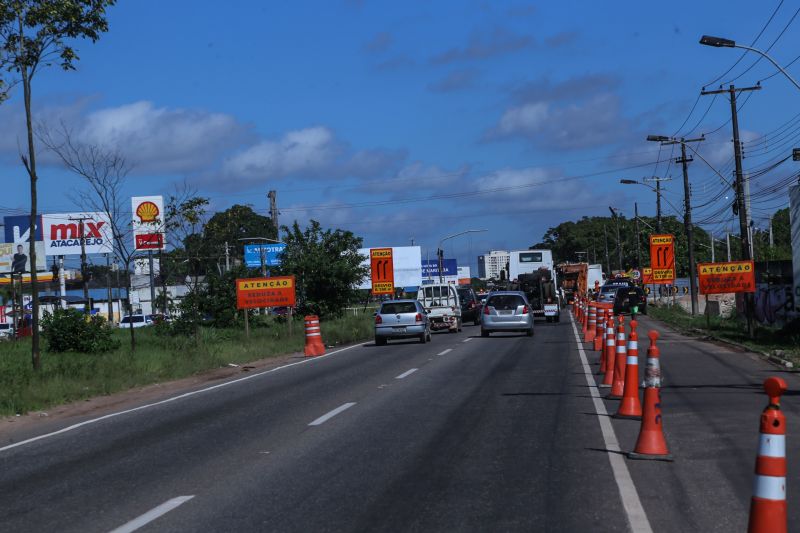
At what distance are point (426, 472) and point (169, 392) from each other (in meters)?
11.8

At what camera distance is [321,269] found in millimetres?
50438

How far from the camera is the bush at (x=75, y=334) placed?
29816 mm

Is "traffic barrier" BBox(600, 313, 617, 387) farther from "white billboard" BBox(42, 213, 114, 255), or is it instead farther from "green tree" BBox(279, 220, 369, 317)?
"white billboard" BBox(42, 213, 114, 255)

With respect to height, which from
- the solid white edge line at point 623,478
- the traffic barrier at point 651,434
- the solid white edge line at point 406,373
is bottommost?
the solid white edge line at point 406,373

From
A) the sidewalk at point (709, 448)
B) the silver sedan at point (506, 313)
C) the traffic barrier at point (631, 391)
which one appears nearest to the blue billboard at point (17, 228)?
the silver sedan at point (506, 313)

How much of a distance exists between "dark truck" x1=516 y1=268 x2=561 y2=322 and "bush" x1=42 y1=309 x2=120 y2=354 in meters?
27.0

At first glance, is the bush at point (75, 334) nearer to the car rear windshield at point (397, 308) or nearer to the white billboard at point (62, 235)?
the car rear windshield at point (397, 308)

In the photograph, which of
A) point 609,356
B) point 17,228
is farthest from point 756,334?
point 17,228

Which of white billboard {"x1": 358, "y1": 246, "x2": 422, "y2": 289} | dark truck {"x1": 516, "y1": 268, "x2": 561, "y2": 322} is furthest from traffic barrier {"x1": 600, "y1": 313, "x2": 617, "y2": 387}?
white billboard {"x1": 358, "y1": 246, "x2": 422, "y2": 289}

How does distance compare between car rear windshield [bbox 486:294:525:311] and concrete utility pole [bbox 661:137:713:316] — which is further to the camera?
concrete utility pole [bbox 661:137:713:316]

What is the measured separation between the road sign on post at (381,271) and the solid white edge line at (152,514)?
42.2 meters

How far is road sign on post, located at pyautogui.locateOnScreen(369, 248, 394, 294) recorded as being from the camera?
51094mm

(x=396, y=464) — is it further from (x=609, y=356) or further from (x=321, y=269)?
(x=321, y=269)

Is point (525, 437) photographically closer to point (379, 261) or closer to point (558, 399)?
point (558, 399)
